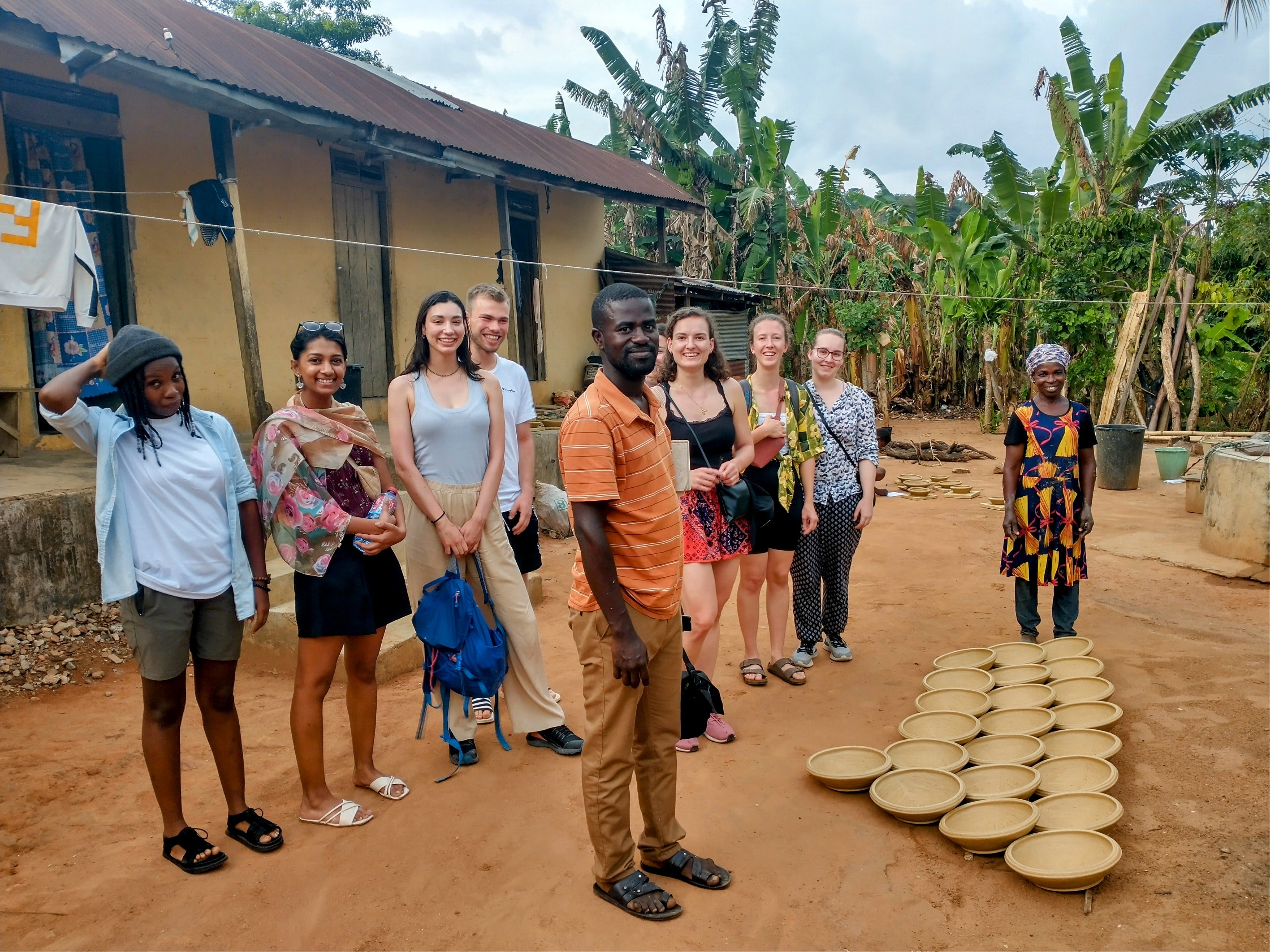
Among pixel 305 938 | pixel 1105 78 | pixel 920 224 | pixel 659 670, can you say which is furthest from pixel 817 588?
pixel 920 224

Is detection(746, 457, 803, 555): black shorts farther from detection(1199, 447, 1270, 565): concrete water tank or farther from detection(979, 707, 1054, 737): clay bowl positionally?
detection(1199, 447, 1270, 565): concrete water tank

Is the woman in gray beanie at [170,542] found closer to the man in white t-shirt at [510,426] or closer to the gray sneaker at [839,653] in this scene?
the man in white t-shirt at [510,426]

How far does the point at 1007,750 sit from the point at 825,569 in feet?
4.82

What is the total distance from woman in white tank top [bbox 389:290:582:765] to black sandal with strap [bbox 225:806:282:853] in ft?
2.62

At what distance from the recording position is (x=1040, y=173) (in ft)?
61.4

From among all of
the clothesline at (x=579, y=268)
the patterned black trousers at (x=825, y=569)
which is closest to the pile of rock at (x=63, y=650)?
the clothesline at (x=579, y=268)

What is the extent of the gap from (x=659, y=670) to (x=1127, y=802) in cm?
190

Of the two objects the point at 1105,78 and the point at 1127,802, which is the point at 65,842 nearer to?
the point at 1127,802

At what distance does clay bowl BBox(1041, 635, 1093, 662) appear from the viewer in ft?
13.8

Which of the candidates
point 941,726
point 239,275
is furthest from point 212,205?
point 941,726

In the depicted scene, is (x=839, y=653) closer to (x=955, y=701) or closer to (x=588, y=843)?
(x=955, y=701)

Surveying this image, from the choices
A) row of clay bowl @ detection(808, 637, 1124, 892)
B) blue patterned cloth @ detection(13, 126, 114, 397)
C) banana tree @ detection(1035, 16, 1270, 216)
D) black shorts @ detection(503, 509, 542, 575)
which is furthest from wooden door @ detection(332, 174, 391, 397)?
banana tree @ detection(1035, 16, 1270, 216)

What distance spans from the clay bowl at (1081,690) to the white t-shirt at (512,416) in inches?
100

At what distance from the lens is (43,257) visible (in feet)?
18.1
